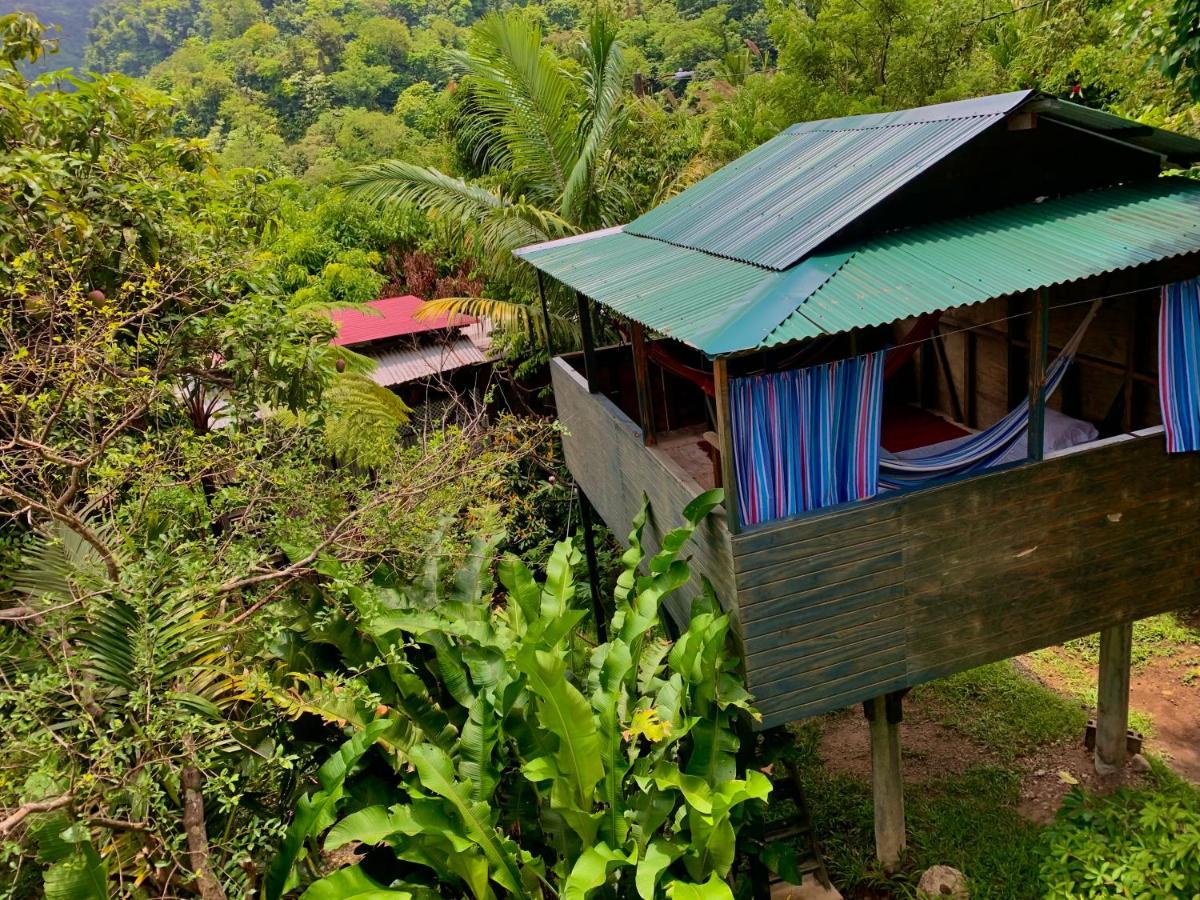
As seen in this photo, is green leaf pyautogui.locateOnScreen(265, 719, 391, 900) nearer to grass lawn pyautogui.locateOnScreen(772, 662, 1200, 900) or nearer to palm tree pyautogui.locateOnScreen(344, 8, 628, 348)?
grass lawn pyautogui.locateOnScreen(772, 662, 1200, 900)

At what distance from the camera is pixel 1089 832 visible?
5.68 metres

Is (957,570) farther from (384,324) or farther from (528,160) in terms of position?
(384,324)

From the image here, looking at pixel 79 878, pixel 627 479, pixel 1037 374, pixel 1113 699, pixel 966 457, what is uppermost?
pixel 1037 374

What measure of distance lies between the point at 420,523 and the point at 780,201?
3.63 m

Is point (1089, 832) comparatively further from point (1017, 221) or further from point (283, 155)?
point (283, 155)

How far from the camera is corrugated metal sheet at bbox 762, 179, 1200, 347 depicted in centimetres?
508

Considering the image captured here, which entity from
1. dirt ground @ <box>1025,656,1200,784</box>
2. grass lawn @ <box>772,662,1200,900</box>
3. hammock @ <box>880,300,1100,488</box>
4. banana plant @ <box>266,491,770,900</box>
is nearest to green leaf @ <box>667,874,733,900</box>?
banana plant @ <box>266,491,770,900</box>

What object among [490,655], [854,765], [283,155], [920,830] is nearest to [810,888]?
[920,830]

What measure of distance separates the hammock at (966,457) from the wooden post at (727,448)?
1.01 m

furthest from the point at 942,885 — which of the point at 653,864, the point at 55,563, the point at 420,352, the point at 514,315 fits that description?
the point at 420,352

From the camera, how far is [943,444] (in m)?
6.28

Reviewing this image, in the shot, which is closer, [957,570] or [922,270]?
[922,270]

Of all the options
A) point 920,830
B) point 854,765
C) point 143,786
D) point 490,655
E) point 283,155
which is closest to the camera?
point 143,786

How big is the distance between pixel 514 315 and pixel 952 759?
8.18 metres
